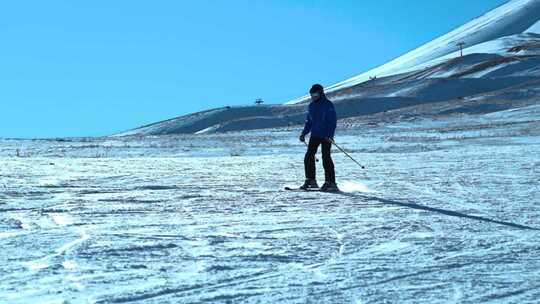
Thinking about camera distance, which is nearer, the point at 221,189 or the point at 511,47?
the point at 221,189

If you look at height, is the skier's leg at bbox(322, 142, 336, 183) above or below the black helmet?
below

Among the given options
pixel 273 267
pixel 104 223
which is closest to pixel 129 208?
pixel 104 223

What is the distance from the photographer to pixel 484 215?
8.79m

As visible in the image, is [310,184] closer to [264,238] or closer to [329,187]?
[329,187]

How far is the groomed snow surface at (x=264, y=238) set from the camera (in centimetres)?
518

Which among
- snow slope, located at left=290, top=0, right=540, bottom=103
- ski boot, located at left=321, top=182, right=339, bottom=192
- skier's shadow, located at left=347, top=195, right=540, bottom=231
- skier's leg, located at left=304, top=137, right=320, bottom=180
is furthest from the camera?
snow slope, located at left=290, top=0, right=540, bottom=103

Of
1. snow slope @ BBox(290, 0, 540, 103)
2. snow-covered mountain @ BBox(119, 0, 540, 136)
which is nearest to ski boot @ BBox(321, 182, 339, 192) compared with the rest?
snow-covered mountain @ BBox(119, 0, 540, 136)

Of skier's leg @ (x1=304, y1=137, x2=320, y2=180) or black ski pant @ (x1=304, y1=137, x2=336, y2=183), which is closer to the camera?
black ski pant @ (x1=304, y1=137, x2=336, y2=183)

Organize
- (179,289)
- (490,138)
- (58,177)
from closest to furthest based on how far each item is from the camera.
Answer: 1. (179,289)
2. (58,177)
3. (490,138)

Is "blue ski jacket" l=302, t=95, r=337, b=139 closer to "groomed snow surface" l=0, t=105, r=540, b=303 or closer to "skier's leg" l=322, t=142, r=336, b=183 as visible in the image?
"skier's leg" l=322, t=142, r=336, b=183

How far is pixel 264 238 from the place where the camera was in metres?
7.05

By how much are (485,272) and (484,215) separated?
123 inches

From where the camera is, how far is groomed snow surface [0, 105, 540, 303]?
5.18 meters

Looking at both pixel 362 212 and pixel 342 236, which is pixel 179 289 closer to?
pixel 342 236
